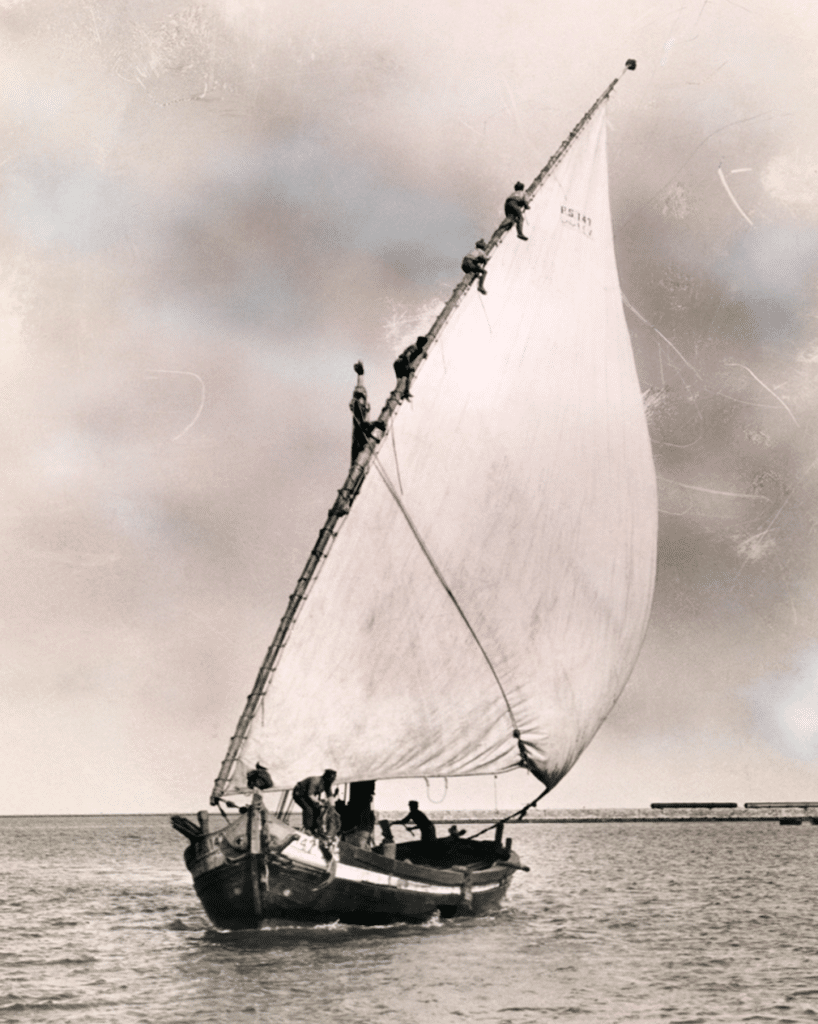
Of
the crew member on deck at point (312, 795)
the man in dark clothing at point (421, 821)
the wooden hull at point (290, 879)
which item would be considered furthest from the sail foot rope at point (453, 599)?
the crew member on deck at point (312, 795)

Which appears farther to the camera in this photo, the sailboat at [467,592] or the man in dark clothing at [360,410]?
the man in dark clothing at [360,410]

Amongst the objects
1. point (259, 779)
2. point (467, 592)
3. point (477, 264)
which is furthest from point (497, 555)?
point (259, 779)

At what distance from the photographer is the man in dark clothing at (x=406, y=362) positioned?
24.1 metres

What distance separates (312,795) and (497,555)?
20.1 feet

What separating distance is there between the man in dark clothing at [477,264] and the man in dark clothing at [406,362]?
6.29 feet

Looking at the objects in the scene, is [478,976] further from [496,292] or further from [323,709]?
[496,292]

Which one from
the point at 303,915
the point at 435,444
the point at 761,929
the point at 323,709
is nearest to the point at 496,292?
the point at 435,444

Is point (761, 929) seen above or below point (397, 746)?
below

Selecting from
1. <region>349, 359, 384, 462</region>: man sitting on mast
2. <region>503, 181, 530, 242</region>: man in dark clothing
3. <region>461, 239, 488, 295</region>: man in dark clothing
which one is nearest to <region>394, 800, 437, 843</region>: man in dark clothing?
<region>349, 359, 384, 462</region>: man sitting on mast

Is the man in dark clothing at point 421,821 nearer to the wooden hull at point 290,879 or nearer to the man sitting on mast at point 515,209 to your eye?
the wooden hull at point 290,879

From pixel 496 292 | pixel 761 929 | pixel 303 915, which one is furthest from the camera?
pixel 761 929

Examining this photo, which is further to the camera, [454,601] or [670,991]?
[454,601]

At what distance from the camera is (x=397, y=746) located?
23219 millimetres

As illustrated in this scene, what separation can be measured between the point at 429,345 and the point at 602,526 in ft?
17.7
